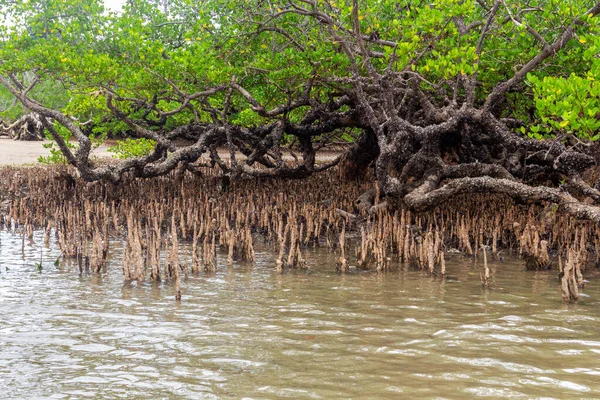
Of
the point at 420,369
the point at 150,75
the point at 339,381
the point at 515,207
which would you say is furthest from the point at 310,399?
the point at 150,75

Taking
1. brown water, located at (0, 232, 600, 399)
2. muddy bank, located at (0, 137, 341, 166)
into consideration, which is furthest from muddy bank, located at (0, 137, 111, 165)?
brown water, located at (0, 232, 600, 399)

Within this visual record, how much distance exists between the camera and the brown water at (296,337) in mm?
2863

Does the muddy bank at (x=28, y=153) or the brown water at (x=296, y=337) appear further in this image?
the muddy bank at (x=28, y=153)

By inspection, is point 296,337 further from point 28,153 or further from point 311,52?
point 28,153

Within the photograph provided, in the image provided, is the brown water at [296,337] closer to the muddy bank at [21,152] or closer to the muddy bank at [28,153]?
the muddy bank at [28,153]

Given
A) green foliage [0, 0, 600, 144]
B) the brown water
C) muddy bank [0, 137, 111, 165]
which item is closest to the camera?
the brown water

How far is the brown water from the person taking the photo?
2863 millimetres

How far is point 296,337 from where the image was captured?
357 centimetres

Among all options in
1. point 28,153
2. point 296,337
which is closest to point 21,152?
point 28,153

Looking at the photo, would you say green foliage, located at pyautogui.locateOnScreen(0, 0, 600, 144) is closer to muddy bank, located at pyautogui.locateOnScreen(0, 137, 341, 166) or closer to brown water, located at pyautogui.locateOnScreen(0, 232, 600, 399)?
brown water, located at pyautogui.locateOnScreen(0, 232, 600, 399)

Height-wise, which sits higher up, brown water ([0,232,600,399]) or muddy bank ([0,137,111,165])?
muddy bank ([0,137,111,165])

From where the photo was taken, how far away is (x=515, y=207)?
7176 millimetres

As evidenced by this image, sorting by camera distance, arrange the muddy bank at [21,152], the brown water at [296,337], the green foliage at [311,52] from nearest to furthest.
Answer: the brown water at [296,337] → the green foliage at [311,52] → the muddy bank at [21,152]

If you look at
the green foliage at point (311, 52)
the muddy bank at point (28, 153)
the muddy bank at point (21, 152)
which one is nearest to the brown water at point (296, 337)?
the green foliage at point (311, 52)
